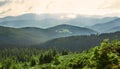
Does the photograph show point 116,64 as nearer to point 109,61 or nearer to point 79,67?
point 109,61

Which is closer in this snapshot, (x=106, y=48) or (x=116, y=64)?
(x=116, y=64)

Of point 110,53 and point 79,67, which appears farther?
point 79,67

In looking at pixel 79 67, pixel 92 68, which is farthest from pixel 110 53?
pixel 79 67

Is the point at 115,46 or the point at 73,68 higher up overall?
the point at 115,46

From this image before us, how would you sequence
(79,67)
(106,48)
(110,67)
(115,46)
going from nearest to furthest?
(110,67)
(106,48)
(115,46)
(79,67)

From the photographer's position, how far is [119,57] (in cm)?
6147

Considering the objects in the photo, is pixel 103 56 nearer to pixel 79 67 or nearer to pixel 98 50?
pixel 98 50

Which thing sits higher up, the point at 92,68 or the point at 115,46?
the point at 115,46

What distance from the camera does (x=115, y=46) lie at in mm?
66875

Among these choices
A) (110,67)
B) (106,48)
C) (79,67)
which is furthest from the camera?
(79,67)

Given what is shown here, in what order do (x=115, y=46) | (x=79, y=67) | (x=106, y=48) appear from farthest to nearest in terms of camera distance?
1. (x=79, y=67)
2. (x=115, y=46)
3. (x=106, y=48)

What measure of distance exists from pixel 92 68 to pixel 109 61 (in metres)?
7.18

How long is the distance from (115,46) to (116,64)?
939 cm

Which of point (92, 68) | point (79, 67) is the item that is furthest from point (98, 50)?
point (79, 67)
